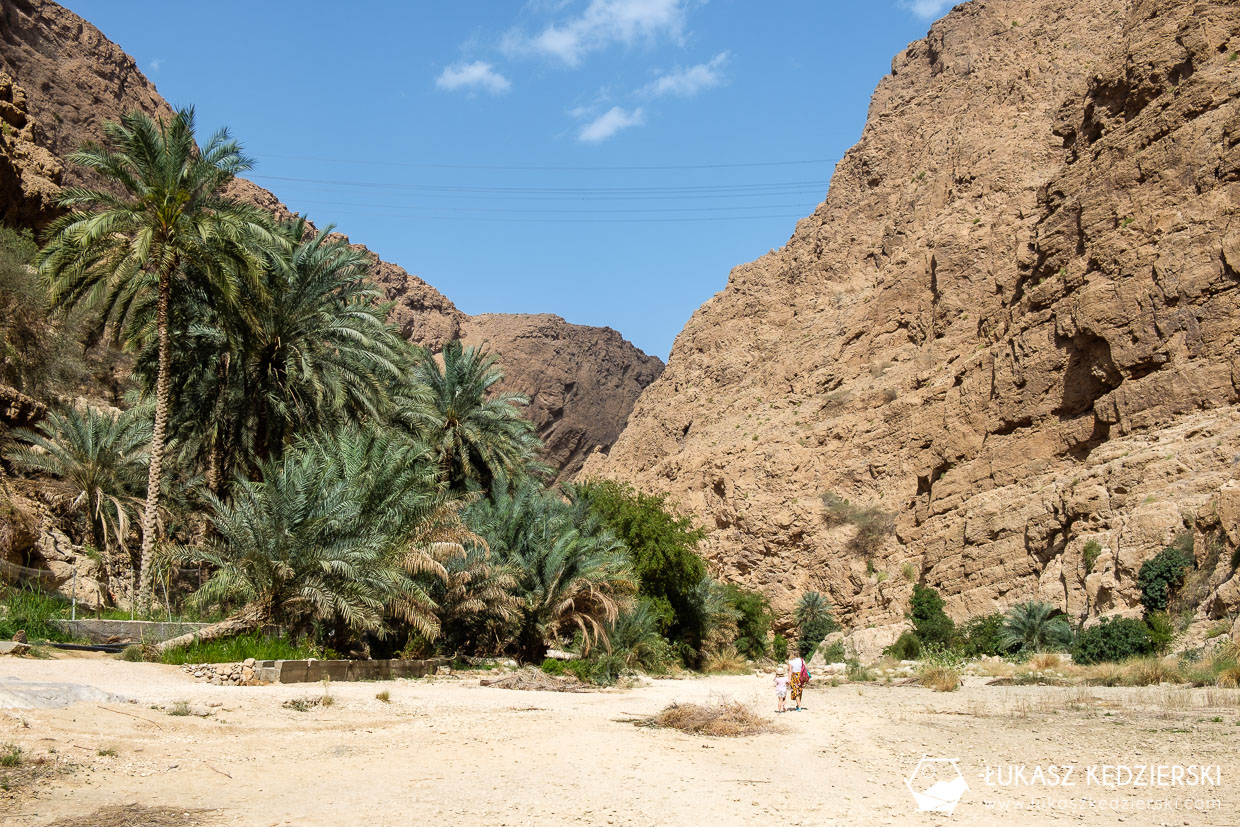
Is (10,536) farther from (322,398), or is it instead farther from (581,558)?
(581,558)

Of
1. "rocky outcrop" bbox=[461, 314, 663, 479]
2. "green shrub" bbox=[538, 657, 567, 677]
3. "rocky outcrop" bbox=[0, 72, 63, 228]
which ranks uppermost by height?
"rocky outcrop" bbox=[461, 314, 663, 479]

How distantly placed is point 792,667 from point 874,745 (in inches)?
210

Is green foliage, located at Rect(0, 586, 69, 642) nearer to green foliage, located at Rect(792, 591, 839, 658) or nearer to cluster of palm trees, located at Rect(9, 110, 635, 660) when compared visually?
cluster of palm trees, located at Rect(9, 110, 635, 660)

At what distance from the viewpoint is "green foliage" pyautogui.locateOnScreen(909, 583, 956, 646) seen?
103ft

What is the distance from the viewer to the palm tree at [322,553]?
14.3 meters

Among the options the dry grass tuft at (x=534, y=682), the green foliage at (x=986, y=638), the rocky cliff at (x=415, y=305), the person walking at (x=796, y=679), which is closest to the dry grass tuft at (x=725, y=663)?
the green foliage at (x=986, y=638)

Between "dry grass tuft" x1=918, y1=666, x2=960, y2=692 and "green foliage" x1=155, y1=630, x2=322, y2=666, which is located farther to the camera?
"dry grass tuft" x1=918, y1=666, x2=960, y2=692

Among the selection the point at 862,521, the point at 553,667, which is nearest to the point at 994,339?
the point at 862,521

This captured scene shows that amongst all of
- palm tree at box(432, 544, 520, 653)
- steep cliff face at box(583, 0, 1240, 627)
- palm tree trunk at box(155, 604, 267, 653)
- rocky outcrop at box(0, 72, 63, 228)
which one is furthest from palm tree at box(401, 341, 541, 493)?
steep cliff face at box(583, 0, 1240, 627)

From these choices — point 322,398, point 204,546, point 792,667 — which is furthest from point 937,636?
point 204,546

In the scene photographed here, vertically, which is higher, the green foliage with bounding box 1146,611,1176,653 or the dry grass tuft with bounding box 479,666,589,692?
the green foliage with bounding box 1146,611,1176,653

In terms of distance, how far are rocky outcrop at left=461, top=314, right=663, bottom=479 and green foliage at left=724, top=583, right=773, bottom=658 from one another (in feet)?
163

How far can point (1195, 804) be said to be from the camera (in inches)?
268

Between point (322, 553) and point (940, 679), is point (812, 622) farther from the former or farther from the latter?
point (322, 553)
